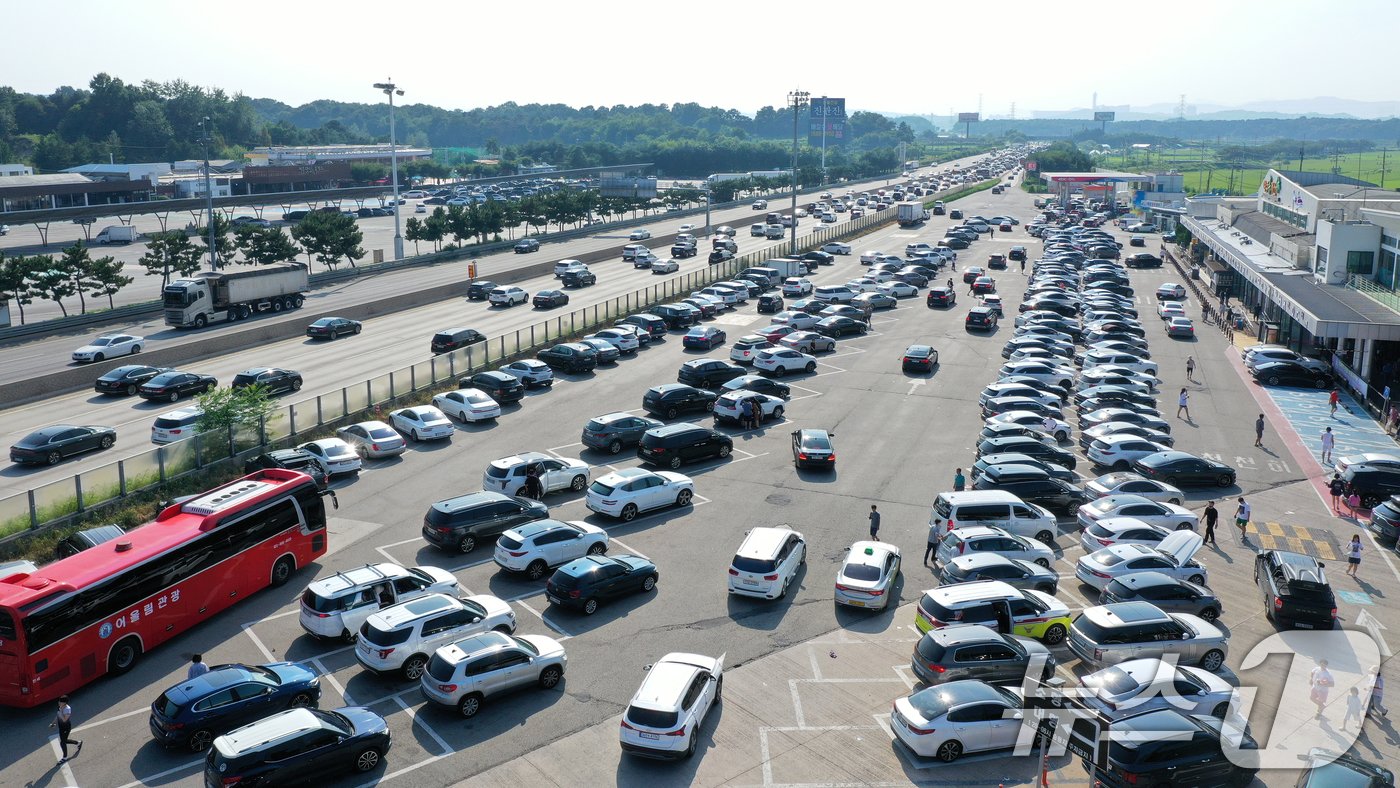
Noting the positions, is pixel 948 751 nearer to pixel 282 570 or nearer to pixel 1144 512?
pixel 1144 512

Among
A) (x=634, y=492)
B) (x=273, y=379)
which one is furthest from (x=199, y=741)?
(x=273, y=379)

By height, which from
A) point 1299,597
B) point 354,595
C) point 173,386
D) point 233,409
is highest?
point 233,409

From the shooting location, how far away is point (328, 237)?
78.8 metres

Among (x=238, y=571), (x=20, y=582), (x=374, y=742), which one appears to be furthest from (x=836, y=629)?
(x=20, y=582)

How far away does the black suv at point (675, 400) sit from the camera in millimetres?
43781

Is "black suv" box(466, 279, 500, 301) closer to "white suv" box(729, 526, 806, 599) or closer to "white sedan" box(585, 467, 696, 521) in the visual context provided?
"white sedan" box(585, 467, 696, 521)

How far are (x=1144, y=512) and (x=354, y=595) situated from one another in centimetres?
2280

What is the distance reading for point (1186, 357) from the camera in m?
58.8

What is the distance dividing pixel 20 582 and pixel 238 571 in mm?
4947

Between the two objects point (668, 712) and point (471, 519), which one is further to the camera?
point (471, 519)

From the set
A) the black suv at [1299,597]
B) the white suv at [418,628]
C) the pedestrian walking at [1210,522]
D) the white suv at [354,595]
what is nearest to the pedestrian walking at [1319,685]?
the black suv at [1299,597]

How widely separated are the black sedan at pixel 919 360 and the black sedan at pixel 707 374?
30.9ft

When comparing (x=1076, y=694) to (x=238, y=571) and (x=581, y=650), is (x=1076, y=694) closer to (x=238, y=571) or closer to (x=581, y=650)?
(x=581, y=650)

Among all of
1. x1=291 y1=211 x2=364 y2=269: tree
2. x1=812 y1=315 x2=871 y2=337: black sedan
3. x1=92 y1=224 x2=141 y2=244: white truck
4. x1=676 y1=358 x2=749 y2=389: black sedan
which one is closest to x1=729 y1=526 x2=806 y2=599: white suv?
x1=676 y1=358 x2=749 y2=389: black sedan
